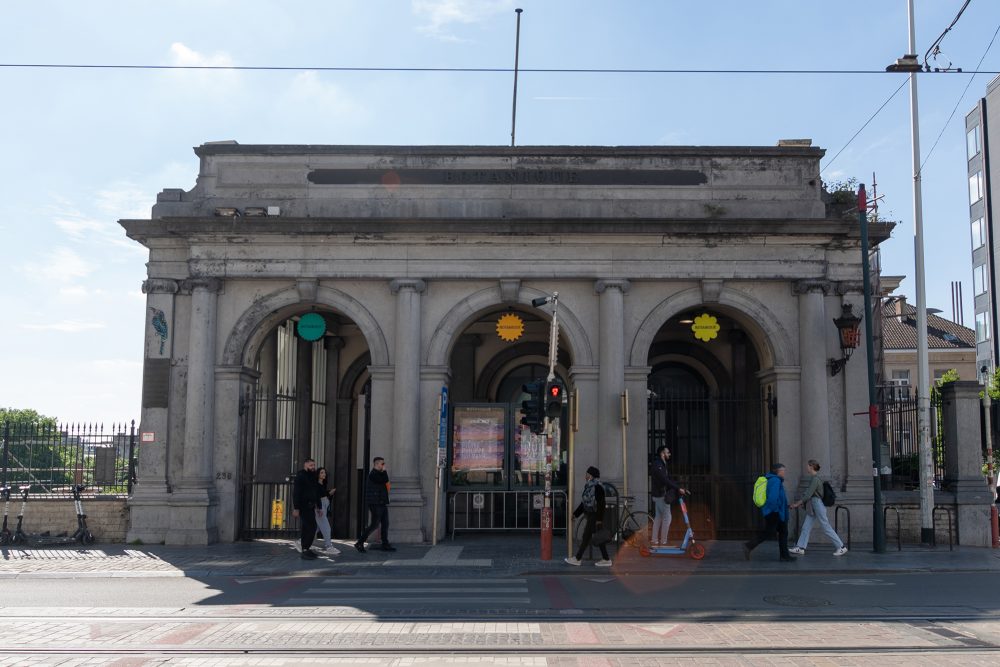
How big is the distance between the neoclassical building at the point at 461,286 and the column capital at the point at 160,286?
0.03 metres

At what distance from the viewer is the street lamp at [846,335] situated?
18.1m

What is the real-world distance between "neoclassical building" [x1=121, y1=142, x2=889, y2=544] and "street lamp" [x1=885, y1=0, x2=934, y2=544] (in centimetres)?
97

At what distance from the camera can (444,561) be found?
51.4ft

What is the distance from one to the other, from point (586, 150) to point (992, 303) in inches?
1586

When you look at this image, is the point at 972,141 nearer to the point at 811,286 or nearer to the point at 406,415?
the point at 811,286

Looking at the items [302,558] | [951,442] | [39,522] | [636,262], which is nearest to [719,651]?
[302,558]

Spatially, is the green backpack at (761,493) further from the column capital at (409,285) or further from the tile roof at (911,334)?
the tile roof at (911,334)

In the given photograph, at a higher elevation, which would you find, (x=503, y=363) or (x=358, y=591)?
(x=503, y=363)

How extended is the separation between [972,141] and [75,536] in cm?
5237

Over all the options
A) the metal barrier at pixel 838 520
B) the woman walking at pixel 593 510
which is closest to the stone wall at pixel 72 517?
the woman walking at pixel 593 510

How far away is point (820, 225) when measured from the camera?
18.6m

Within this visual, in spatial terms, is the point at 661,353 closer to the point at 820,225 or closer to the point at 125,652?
the point at 820,225

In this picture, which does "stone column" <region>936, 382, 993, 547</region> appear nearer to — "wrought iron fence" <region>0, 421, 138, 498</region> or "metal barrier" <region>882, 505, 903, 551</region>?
"metal barrier" <region>882, 505, 903, 551</region>

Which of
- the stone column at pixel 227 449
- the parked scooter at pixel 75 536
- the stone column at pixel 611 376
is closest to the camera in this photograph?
the parked scooter at pixel 75 536
